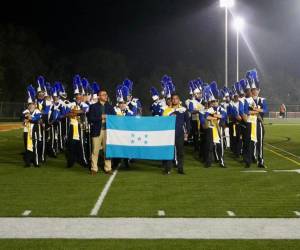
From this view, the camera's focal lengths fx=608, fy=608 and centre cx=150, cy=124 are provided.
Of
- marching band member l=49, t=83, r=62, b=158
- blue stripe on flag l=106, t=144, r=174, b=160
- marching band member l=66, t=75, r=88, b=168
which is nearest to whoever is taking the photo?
blue stripe on flag l=106, t=144, r=174, b=160

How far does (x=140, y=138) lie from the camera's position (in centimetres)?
1377

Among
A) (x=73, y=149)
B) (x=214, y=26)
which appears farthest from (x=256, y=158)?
(x=214, y=26)

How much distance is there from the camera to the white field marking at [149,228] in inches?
284

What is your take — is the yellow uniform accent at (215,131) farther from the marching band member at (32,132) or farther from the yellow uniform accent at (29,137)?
the yellow uniform accent at (29,137)

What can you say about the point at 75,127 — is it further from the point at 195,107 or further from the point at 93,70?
the point at 93,70

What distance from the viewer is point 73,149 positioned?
14906mm

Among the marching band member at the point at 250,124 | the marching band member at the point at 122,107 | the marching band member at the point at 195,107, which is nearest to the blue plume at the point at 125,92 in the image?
the marching band member at the point at 122,107

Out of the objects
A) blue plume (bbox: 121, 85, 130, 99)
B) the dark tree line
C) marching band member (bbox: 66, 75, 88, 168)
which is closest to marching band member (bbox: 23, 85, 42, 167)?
marching band member (bbox: 66, 75, 88, 168)

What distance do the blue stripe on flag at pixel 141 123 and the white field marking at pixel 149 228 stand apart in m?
5.53

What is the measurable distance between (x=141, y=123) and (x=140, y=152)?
66 cm

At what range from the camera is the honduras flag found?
534 inches

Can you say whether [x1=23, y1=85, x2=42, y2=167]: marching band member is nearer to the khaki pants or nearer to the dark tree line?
the khaki pants

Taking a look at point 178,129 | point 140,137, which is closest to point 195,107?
point 178,129

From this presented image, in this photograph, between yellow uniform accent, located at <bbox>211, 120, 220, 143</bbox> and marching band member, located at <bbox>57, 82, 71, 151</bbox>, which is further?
marching band member, located at <bbox>57, 82, 71, 151</bbox>
